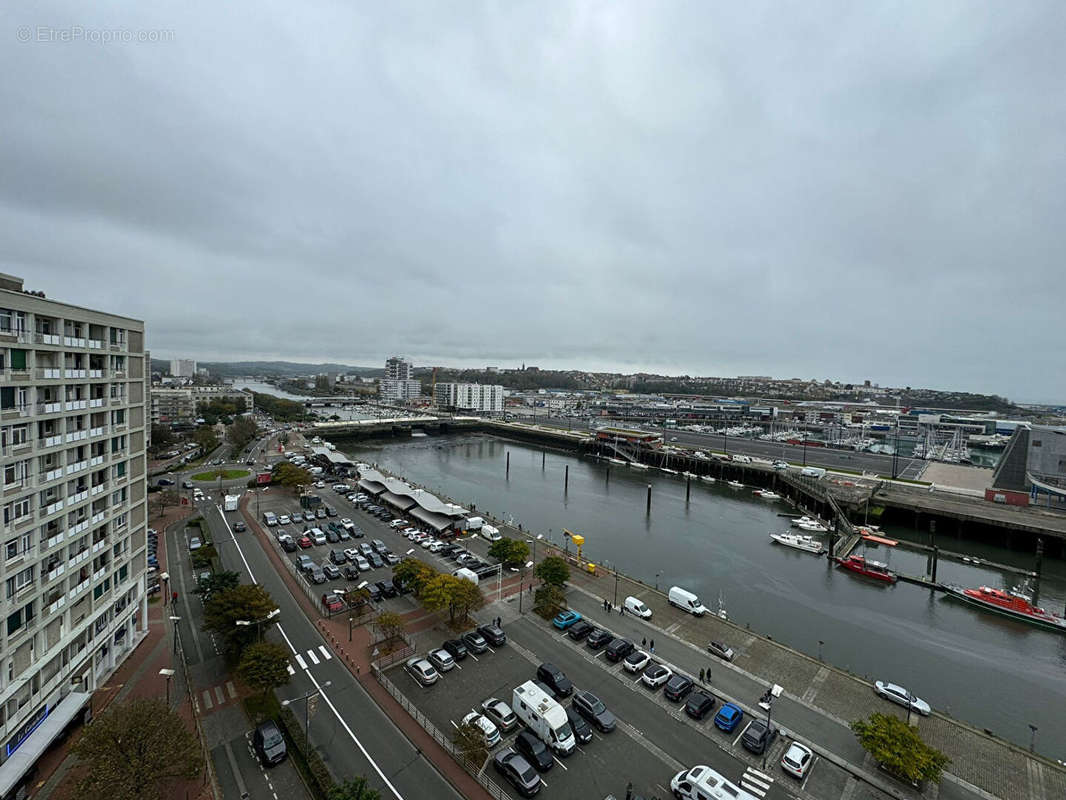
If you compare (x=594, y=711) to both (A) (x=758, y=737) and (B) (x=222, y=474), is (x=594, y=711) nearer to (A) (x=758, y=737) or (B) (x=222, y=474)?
(A) (x=758, y=737)

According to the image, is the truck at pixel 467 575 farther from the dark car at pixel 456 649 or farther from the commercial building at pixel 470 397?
the commercial building at pixel 470 397

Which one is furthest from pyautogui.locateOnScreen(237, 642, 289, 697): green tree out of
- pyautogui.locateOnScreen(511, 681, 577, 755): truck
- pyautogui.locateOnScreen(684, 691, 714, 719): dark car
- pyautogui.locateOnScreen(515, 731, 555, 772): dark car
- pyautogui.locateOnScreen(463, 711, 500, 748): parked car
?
pyautogui.locateOnScreen(684, 691, 714, 719): dark car

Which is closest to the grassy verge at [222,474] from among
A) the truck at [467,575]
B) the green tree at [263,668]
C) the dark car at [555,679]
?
the truck at [467,575]

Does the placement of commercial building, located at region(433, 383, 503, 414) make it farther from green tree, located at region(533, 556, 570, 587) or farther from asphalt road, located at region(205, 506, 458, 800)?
asphalt road, located at region(205, 506, 458, 800)

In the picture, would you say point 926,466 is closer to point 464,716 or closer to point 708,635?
point 708,635

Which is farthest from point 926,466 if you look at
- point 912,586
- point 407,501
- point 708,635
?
point 407,501

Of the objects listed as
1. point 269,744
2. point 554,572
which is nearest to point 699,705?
point 554,572
